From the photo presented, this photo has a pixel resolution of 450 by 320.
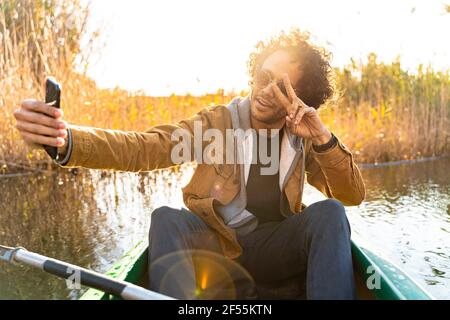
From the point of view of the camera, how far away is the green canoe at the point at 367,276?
5.08 feet

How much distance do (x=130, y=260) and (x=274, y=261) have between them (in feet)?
1.58

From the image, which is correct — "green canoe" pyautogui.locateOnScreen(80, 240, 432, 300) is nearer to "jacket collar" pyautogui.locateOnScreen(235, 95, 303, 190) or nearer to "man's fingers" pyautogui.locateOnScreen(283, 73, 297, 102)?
"jacket collar" pyautogui.locateOnScreen(235, 95, 303, 190)

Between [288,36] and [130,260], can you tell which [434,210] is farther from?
[130,260]

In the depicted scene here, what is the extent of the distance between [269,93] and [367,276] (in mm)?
679

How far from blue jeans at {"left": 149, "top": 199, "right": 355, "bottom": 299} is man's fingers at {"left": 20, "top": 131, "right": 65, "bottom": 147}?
1.40 ft

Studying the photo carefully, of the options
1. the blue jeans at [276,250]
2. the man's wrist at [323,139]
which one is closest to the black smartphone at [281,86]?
the man's wrist at [323,139]

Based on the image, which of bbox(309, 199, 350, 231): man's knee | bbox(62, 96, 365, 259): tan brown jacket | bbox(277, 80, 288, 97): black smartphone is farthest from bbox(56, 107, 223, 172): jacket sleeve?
bbox(309, 199, 350, 231): man's knee

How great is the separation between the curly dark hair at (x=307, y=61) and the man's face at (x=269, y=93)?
61 millimetres

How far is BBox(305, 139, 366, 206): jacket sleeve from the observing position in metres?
1.84

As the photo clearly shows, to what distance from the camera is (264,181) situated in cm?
194

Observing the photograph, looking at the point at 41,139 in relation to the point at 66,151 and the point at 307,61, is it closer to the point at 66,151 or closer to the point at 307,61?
the point at 66,151

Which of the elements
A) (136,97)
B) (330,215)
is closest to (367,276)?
(330,215)

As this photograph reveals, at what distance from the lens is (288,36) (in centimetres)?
209
